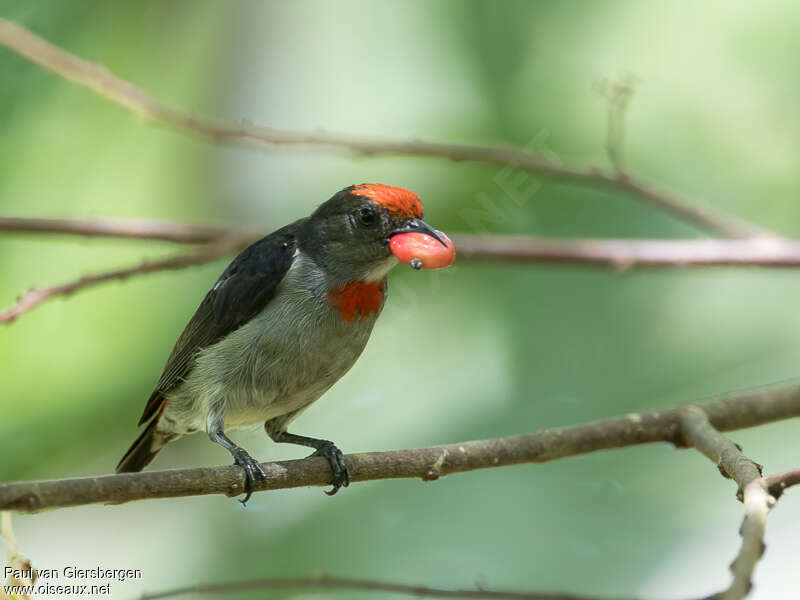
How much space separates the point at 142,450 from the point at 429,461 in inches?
54.0

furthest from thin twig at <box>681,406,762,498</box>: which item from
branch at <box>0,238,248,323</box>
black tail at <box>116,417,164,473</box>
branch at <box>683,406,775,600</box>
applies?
black tail at <box>116,417,164,473</box>

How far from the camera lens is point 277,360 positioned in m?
3.04

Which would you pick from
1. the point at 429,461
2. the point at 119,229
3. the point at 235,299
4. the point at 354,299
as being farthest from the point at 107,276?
the point at 429,461

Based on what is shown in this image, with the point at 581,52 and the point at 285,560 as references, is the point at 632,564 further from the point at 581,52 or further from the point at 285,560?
the point at 581,52

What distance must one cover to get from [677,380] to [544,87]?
65.3 inches

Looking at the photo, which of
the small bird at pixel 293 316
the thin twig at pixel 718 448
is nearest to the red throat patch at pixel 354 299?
the small bird at pixel 293 316

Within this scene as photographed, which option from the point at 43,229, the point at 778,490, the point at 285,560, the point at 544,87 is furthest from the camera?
the point at 544,87

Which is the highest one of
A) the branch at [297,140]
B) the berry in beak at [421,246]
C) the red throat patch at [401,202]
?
the branch at [297,140]

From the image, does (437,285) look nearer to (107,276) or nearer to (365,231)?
(365,231)

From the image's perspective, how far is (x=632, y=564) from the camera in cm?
342

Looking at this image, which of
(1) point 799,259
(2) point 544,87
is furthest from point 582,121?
(1) point 799,259

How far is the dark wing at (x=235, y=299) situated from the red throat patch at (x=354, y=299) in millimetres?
214

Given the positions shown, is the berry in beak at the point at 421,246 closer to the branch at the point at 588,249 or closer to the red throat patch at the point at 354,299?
the red throat patch at the point at 354,299

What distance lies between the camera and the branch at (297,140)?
10.7 ft
